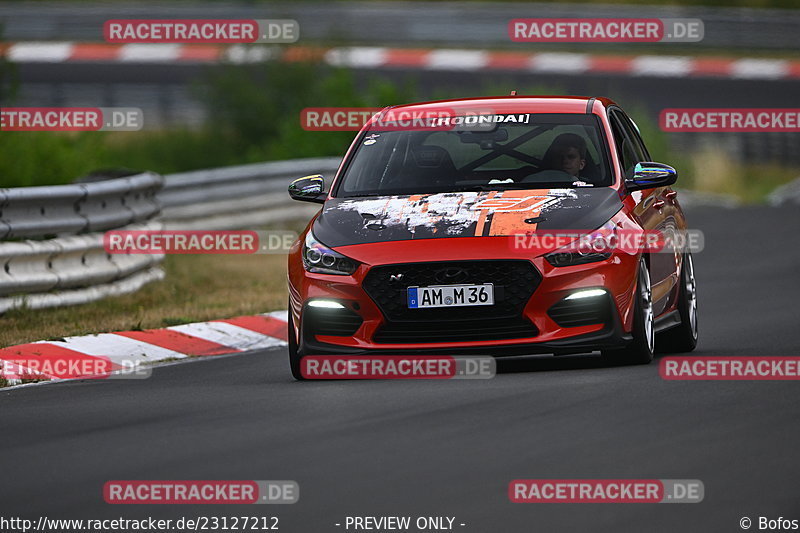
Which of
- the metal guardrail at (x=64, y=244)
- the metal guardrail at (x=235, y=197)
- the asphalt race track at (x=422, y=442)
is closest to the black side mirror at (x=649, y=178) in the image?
the asphalt race track at (x=422, y=442)

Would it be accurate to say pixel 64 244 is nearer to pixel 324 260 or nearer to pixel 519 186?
pixel 324 260

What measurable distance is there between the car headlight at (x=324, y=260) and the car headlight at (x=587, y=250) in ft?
3.64

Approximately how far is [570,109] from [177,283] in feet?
21.3

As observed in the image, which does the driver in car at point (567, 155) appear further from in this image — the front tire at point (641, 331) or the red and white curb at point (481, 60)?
the red and white curb at point (481, 60)

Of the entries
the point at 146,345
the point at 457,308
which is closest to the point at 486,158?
the point at 457,308

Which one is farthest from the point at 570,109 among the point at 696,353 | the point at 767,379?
the point at 767,379

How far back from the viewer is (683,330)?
444 inches

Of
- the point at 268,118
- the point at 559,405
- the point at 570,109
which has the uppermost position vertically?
the point at 570,109

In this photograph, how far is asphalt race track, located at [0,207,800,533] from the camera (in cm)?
A: 645

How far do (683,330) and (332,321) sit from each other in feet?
8.21

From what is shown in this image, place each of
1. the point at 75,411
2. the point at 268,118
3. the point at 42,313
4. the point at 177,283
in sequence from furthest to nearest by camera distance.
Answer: the point at 268,118 → the point at 177,283 → the point at 42,313 → the point at 75,411

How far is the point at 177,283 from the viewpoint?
55.5ft

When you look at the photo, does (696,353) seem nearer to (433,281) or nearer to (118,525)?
(433,281)

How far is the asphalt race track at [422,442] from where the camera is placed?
645cm
